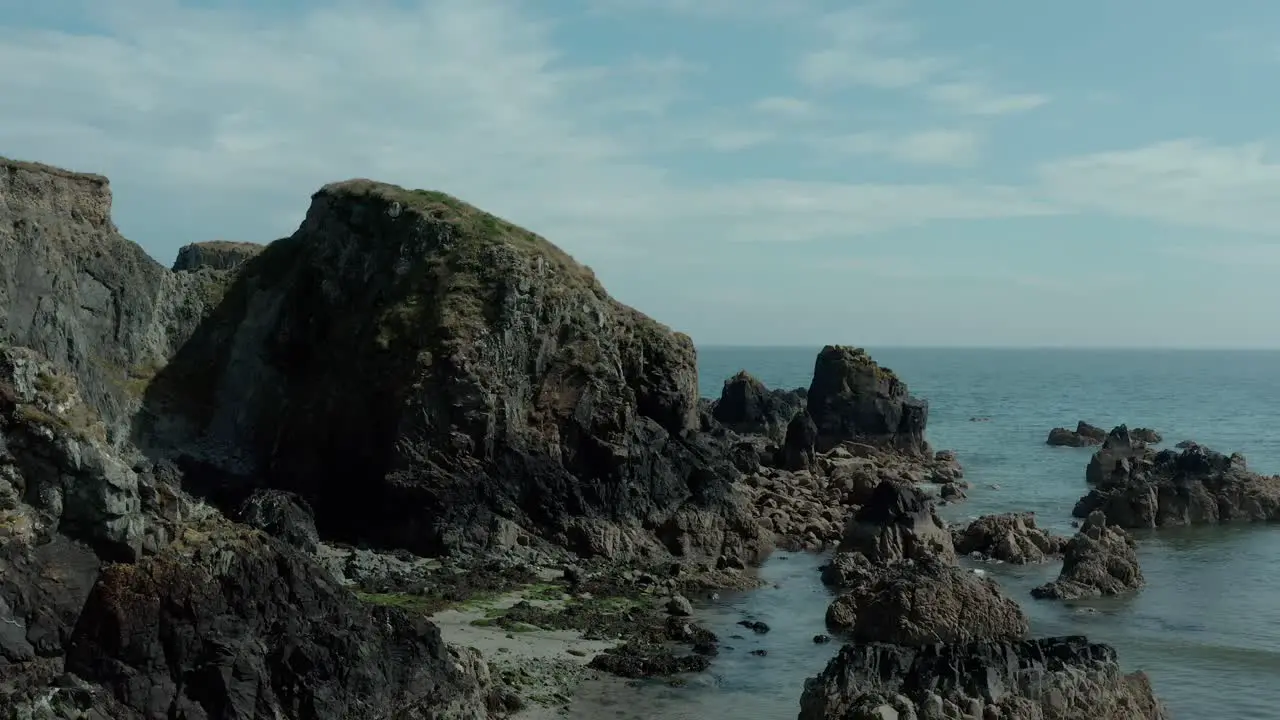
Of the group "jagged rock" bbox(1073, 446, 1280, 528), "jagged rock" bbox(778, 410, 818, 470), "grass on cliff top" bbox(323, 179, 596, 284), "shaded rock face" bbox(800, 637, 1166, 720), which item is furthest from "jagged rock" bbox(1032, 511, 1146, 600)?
"jagged rock" bbox(778, 410, 818, 470)

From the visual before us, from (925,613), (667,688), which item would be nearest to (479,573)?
(667,688)

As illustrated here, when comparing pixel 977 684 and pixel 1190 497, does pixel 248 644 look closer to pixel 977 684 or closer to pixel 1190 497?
pixel 977 684

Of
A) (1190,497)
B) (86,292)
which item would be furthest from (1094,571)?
(86,292)

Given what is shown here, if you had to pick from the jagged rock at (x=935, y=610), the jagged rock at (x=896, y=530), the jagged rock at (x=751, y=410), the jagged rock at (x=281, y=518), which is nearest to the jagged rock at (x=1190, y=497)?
the jagged rock at (x=896, y=530)

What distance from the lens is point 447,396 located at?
1716 inches

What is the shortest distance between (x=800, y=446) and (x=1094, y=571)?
93.4 ft

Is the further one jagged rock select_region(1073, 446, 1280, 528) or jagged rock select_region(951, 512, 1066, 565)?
jagged rock select_region(1073, 446, 1280, 528)

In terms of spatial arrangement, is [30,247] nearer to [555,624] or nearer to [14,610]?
[555,624]

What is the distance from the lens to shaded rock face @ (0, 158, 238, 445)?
42.8m

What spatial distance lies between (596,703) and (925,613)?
9305 millimetres

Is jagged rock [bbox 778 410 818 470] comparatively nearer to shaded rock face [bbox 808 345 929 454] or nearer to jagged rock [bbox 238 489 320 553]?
shaded rock face [bbox 808 345 929 454]

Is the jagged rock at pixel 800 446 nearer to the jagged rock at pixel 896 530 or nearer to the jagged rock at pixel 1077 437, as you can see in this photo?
the jagged rock at pixel 896 530

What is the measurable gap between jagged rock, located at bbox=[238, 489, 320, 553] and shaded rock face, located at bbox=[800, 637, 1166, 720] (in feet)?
61.8

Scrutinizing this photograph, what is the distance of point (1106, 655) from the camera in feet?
82.3
